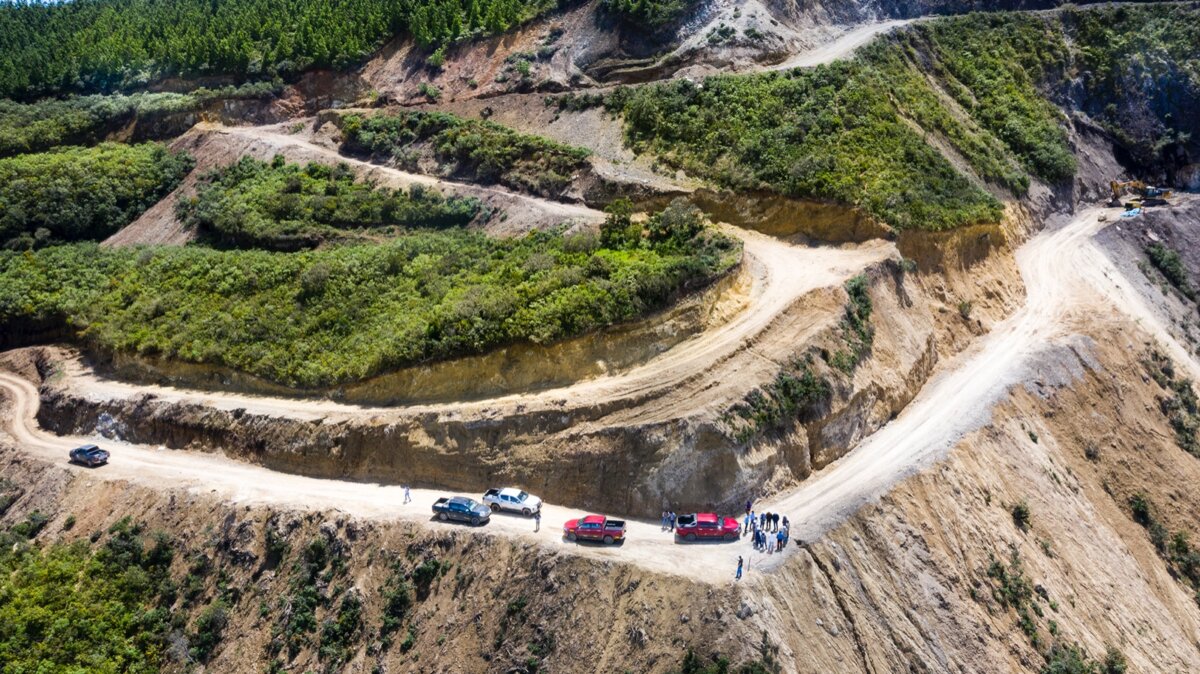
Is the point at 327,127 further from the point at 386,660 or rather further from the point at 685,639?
the point at 685,639

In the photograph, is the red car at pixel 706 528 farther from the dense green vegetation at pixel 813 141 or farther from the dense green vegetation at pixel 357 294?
the dense green vegetation at pixel 813 141

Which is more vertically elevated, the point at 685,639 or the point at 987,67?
the point at 987,67

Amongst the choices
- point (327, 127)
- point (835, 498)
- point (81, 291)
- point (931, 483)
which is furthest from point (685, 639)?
point (327, 127)

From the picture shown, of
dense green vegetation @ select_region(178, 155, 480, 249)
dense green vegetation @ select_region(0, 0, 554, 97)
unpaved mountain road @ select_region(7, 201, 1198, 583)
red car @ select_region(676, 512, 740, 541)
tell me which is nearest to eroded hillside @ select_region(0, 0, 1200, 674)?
unpaved mountain road @ select_region(7, 201, 1198, 583)

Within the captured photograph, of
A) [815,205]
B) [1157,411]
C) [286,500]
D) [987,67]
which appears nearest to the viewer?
[286,500]

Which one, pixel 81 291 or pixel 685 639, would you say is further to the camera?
pixel 81 291

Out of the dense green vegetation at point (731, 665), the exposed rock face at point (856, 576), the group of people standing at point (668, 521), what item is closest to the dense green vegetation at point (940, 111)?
the exposed rock face at point (856, 576)

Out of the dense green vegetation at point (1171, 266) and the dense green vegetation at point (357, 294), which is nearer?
the dense green vegetation at point (357, 294)

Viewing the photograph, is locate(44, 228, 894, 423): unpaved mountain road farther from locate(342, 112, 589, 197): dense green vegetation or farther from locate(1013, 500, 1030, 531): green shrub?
locate(342, 112, 589, 197): dense green vegetation
